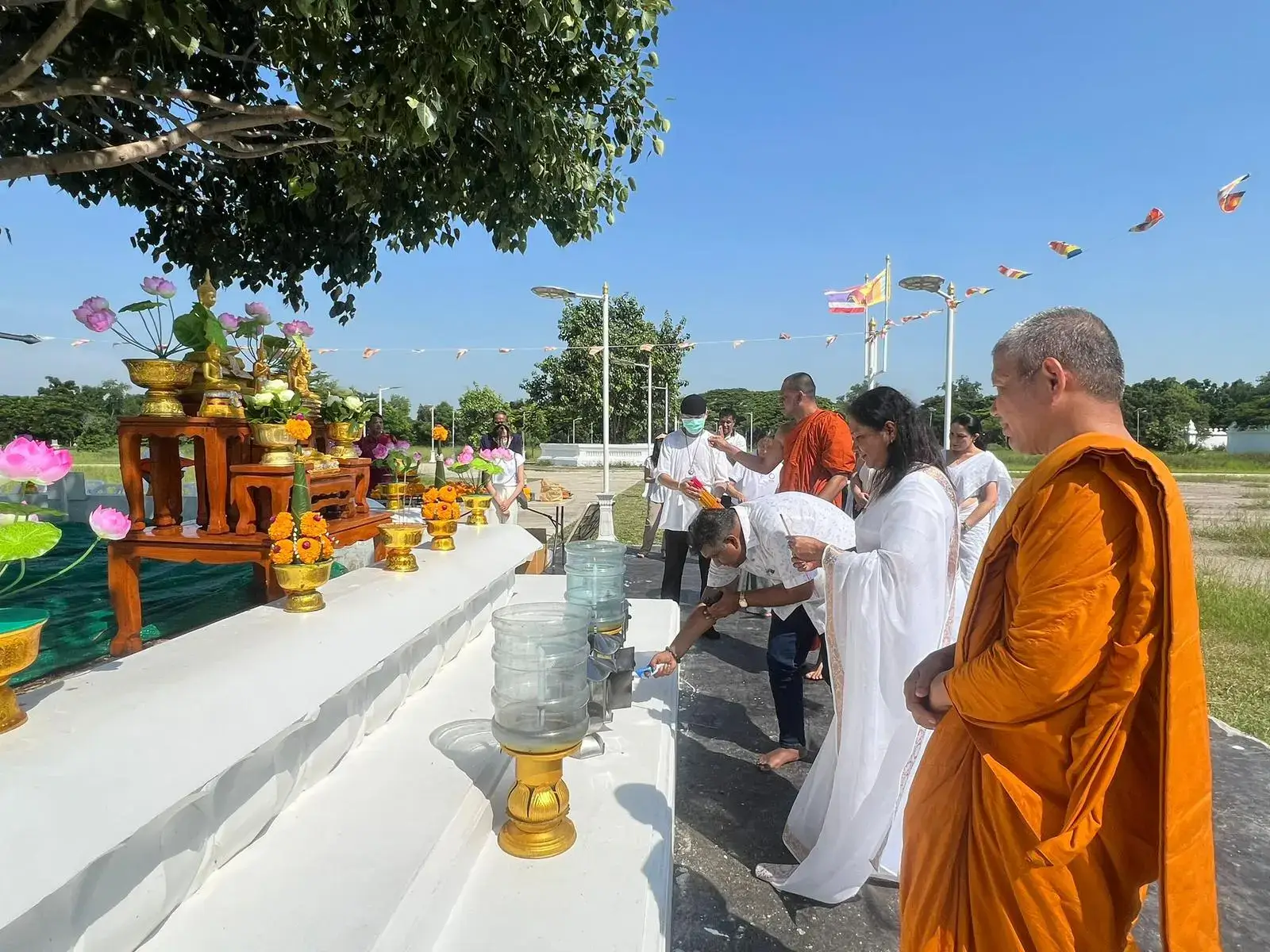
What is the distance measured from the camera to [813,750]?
3.70 meters

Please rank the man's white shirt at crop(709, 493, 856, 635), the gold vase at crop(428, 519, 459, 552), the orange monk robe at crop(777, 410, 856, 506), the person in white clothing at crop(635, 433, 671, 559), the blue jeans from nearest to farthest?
the man's white shirt at crop(709, 493, 856, 635) < the gold vase at crop(428, 519, 459, 552) < the blue jeans < the orange monk robe at crop(777, 410, 856, 506) < the person in white clothing at crop(635, 433, 671, 559)

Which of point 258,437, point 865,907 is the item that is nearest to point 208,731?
point 258,437

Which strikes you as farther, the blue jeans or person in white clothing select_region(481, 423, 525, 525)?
person in white clothing select_region(481, 423, 525, 525)

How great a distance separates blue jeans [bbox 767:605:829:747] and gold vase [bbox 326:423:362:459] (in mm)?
2024

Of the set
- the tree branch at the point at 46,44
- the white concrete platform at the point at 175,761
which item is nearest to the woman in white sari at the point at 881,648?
the white concrete platform at the point at 175,761

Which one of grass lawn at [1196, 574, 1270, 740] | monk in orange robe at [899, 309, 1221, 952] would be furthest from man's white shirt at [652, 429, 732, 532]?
monk in orange robe at [899, 309, 1221, 952]

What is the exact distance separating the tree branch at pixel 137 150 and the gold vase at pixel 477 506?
6.16ft

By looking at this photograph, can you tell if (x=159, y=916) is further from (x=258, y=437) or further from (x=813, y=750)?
(x=813, y=750)

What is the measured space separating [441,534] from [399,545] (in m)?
0.48

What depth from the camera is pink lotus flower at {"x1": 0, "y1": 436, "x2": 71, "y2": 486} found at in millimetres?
1168

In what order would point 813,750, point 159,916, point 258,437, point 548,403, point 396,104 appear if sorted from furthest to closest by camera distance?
point 548,403
point 813,750
point 396,104
point 258,437
point 159,916

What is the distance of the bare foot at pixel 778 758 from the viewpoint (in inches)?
135

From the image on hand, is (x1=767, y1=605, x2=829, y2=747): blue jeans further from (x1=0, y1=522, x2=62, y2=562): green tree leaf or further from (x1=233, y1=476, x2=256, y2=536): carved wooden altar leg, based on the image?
(x1=0, y1=522, x2=62, y2=562): green tree leaf

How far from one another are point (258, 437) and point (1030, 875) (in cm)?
243
